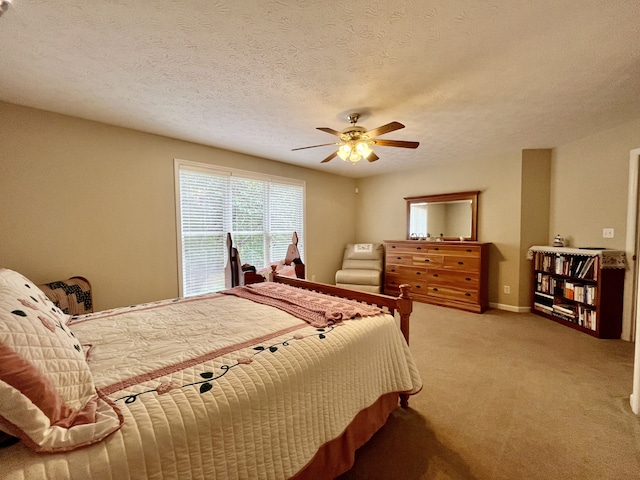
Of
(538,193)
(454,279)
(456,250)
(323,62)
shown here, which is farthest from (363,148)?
(538,193)

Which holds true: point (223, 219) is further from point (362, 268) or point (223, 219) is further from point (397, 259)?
point (397, 259)

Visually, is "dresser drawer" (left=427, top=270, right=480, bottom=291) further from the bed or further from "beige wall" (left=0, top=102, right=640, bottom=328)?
the bed

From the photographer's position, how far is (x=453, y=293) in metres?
4.27

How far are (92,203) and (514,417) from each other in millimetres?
4112

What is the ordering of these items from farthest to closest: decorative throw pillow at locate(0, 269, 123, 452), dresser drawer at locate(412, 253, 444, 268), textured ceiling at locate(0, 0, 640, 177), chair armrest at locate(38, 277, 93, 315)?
1. dresser drawer at locate(412, 253, 444, 268)
2. chair armrest at locate(38, 277, 93, 315)
3. textured ceiling at locate(0, 0, 640, 177)
4. decorative throw pillow at locate(0, 269, 123, 452)

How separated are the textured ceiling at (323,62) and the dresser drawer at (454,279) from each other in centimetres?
215

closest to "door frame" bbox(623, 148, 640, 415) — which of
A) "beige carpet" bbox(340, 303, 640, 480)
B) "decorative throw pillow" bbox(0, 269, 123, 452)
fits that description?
"beige carpet" bbox(340, 303, 640, 480)

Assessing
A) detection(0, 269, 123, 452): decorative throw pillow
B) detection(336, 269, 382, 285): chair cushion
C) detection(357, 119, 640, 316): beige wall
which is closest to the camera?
detection(0, 269, 123, 452): decorative throw pillow

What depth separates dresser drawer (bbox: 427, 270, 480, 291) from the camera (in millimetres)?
4032

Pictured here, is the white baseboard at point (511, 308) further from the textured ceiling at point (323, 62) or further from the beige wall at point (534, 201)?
the textured ceiling at point (323, 62)

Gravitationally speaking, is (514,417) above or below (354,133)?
below

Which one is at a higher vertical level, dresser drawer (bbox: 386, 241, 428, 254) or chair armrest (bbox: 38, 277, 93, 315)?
dresser drawer (bbox: 386, 241, 428, 254)

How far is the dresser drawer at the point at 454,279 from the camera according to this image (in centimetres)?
403

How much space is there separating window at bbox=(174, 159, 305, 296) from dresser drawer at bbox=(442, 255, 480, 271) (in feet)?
8.64
